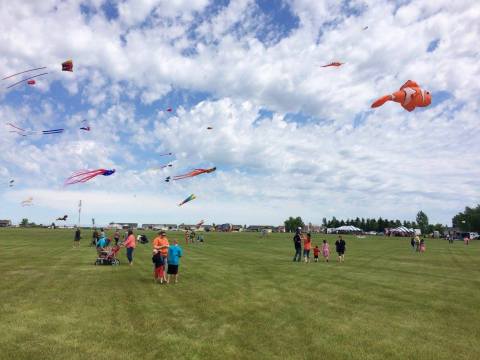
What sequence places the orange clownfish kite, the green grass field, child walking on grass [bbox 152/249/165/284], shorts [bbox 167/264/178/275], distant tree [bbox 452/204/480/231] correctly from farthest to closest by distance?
distant tree [bbox 452/204/480/231] < child walking on grass [bbox 152/249/165/284] < shorts [bbox 167/264/178/275] < the orange clownfish kite < the green grass field

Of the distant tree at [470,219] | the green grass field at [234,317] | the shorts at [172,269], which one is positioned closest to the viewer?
the green grass field at [234,317]

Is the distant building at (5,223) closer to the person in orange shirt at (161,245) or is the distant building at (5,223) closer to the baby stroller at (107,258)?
the baby stroller at (107,258)

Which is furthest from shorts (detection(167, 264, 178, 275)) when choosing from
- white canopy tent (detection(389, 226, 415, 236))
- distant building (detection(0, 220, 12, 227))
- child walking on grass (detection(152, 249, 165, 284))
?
distant building (detection(0, 220, 12, 227))

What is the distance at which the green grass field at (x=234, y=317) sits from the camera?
7637mm

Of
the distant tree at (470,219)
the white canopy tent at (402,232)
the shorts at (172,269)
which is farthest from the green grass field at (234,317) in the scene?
the distant tree at (470,219)

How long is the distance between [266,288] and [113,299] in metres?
5.72

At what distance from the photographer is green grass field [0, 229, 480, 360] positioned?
25.1 feet

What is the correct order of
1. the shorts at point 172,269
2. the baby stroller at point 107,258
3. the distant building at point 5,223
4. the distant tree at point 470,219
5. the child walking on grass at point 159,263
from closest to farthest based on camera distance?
1. the shorts at point 172,269
2. the child walking on grass at point 159,263
3. the baby stroller at point 107,258
4. the distant tree at point 470,219
5. the distant building at point 5,223

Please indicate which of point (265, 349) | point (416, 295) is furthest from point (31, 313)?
point (416, 295)

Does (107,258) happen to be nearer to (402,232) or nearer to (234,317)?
(234,317)

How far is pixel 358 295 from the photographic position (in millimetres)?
13531

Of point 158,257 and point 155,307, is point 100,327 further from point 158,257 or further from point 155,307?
point 158,257

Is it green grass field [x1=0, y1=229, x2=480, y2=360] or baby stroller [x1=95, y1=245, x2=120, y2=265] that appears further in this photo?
baby stroller [x1=95, y1=245, x2=120, y2=265]

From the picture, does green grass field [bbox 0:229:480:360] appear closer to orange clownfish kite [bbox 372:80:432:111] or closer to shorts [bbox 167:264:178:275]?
shorts [bbox 167:264:178:275]
